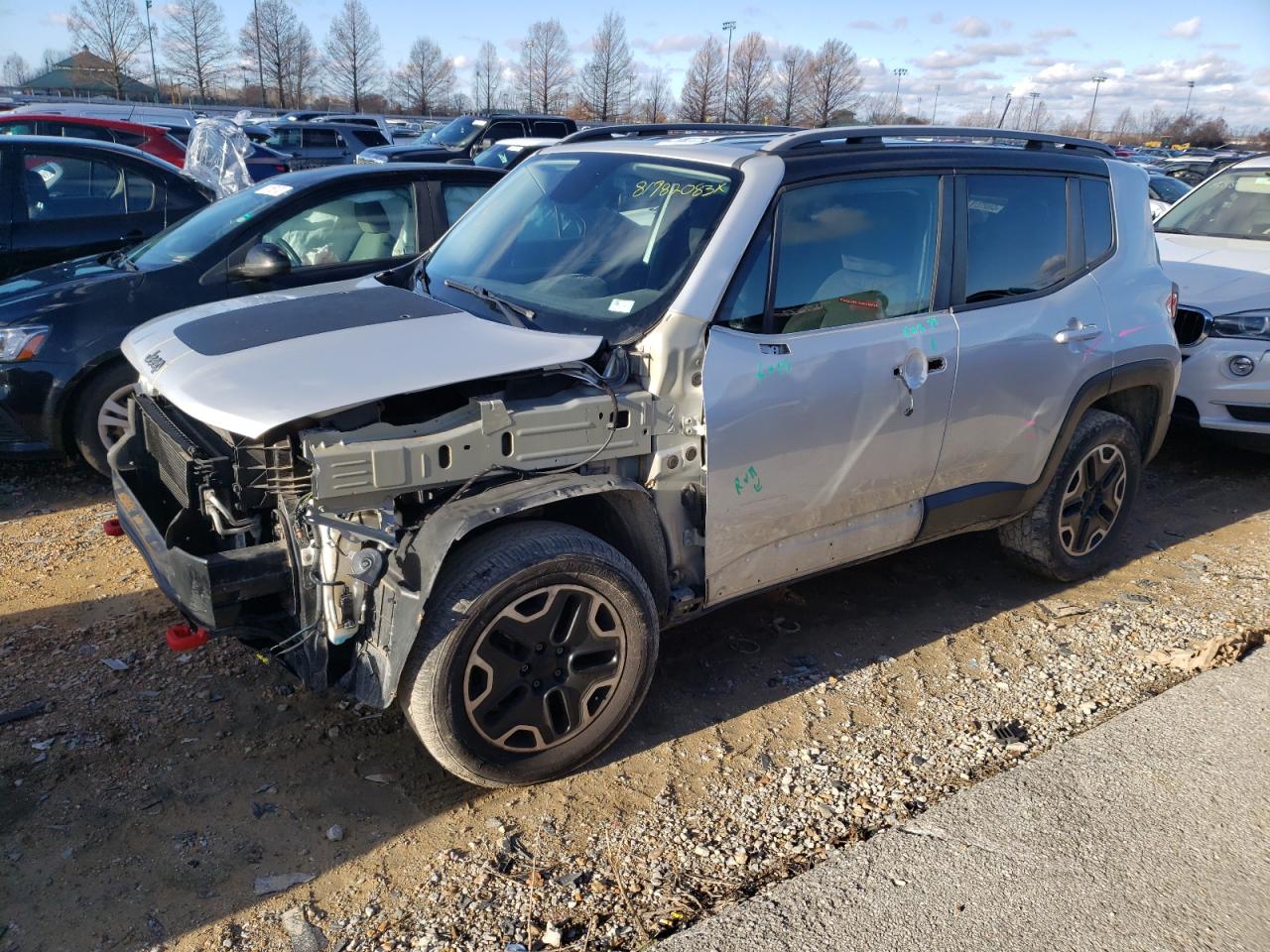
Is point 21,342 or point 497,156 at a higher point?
point 497,156

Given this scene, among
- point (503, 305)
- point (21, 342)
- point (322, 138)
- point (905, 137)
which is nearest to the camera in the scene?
point (503, 305)

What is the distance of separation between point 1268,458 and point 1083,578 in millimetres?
3336

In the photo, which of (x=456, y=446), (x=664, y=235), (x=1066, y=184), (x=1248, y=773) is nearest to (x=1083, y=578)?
(x=1248, y=773)

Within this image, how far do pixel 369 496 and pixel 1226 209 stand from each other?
25.3ft

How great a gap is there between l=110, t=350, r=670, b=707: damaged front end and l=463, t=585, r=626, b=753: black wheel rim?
0.28 metres

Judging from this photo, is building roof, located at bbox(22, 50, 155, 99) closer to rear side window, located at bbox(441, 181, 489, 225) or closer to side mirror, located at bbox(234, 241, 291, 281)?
rear side window, located at bbox(441, 181, 489, 225)

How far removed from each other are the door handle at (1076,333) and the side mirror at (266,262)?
3.77m

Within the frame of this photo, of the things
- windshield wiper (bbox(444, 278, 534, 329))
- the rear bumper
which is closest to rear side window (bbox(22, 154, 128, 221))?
windshield wiper (bbox(444, 278, 534, 329))

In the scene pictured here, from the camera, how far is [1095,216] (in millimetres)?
4551

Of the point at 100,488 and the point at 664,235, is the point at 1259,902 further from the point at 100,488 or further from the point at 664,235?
the point at 100,488

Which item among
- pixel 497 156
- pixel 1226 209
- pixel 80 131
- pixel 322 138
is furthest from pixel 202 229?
pixel 322 138

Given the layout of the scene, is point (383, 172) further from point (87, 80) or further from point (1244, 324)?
point (87, 80)

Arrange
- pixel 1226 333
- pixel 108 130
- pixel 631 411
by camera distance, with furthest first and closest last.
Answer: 1. pixel 108 130
2. pixel 1226 333
3. pixel 631 411

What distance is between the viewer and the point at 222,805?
310 cm
